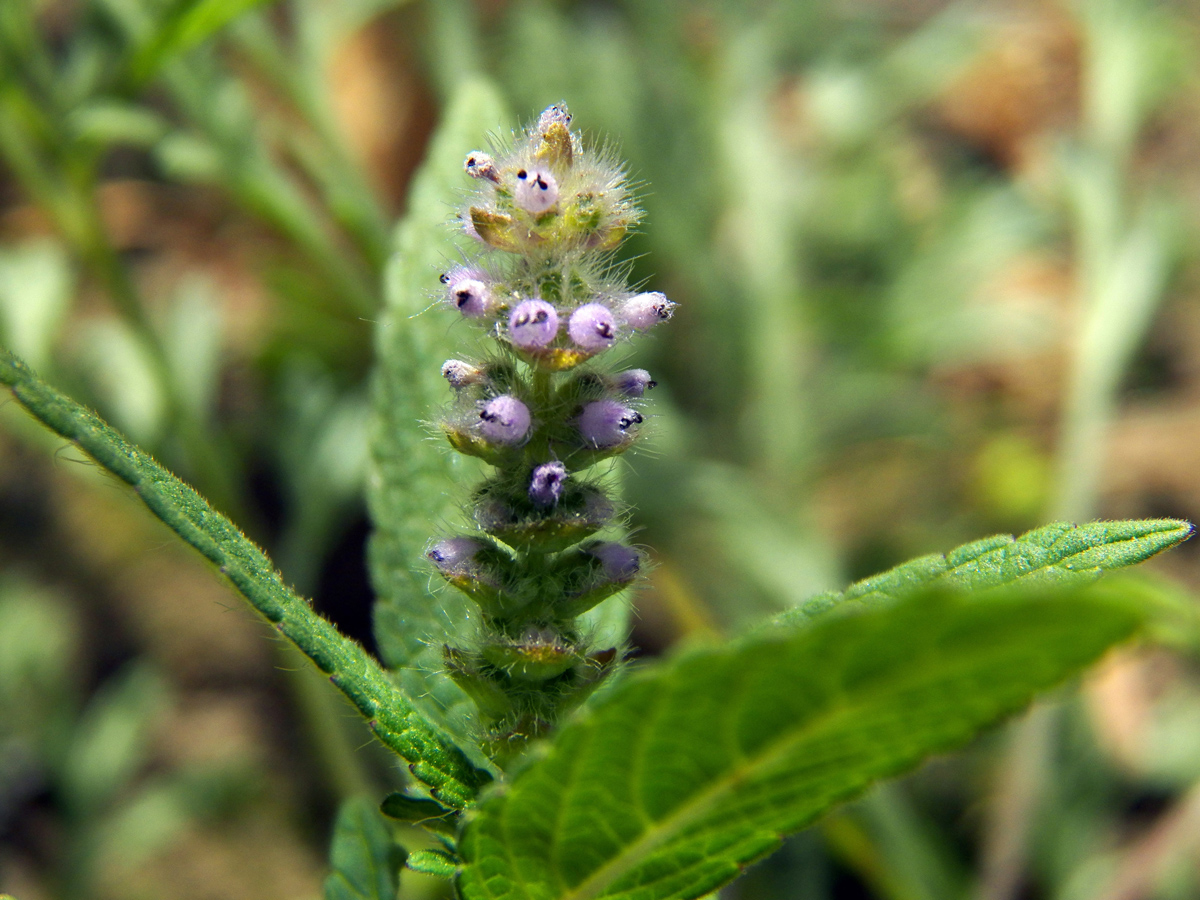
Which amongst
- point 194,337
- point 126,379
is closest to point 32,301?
point 126,379

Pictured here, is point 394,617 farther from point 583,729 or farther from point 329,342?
point 329,342

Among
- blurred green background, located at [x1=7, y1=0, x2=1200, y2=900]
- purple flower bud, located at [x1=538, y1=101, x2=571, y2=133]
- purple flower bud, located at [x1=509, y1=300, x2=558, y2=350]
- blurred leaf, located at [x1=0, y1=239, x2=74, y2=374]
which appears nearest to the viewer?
purple flower bud, located at [x1=509, y1=300, x2=558, y2=350]

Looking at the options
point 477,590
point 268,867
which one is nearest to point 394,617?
point 477,590

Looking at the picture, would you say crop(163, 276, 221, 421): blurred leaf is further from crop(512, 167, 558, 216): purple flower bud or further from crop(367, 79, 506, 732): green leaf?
crop(512, 167, 558, 216): purple flower bud

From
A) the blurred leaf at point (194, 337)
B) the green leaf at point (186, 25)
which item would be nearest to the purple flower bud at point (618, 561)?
the green leaf at point (186, 25)

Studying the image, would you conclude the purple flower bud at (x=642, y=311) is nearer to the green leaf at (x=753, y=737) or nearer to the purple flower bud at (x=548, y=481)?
the purple flower bud at (x=548, y=481)

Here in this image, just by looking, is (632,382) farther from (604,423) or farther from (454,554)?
(454,554)

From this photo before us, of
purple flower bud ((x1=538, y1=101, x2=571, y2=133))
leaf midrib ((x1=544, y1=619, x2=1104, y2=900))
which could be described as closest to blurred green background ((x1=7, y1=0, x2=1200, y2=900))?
purple flower bud ((x1=538, y1=101, x2=571, y2=133))
